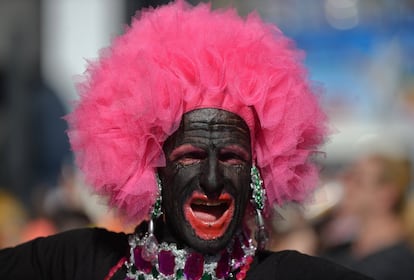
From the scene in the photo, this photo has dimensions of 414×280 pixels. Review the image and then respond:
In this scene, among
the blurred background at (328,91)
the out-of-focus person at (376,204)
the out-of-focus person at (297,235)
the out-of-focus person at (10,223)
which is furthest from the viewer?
the blurred background at (328,91)

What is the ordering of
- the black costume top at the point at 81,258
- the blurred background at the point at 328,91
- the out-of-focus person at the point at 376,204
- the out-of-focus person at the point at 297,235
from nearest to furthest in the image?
the black costume top at the point at 81,258 < the out-of-focus person at the point at 376,204 < the out-of-focus person at the point at 297,235 < the blurred background at the point at 328,91

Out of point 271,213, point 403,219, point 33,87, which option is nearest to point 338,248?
point 403,219

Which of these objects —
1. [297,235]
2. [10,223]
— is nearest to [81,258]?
[297,235]

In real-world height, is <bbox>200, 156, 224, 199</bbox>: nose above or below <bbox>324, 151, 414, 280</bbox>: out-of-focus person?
above

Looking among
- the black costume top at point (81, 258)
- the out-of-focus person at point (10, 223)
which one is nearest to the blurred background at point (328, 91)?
the out-of-focus person at point (10, 223)

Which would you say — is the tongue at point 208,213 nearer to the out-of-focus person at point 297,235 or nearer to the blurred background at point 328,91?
the out-of-focus person at point 297,235

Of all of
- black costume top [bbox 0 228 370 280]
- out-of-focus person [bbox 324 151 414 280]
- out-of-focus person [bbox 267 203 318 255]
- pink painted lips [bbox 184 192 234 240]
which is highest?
pink painted lips [bbox 184 192 234 240]

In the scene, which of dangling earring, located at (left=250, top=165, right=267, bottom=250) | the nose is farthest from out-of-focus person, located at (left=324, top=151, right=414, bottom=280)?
the nose

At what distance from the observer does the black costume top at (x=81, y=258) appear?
11.0 ft

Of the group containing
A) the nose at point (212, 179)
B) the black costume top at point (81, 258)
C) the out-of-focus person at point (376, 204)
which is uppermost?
the nose at point (212, 179)

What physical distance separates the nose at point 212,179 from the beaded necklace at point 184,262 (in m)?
0.22

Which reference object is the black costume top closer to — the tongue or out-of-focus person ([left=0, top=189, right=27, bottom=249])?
the tongue

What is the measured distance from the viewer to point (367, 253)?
18.0 ft

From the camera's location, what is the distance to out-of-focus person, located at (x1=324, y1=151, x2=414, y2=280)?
18.0 feet
